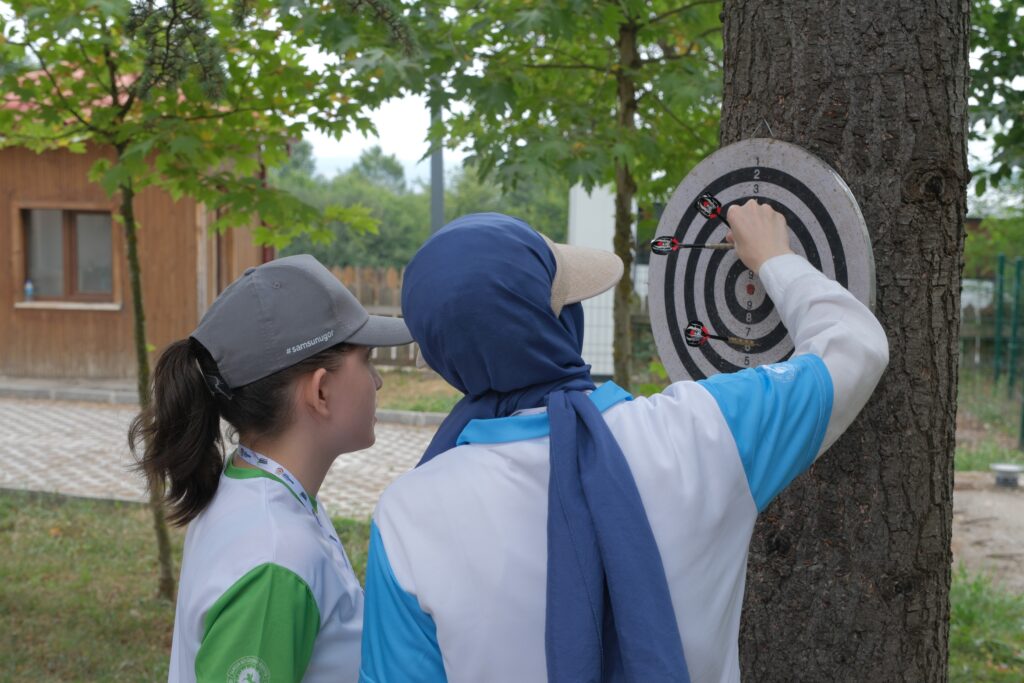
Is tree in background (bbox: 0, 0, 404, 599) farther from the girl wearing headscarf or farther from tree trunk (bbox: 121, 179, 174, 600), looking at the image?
the girl wearing headscarf

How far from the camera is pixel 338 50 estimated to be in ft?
13.8

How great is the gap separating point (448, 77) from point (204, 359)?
10.1 feet

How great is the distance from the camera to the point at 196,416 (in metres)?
1.90

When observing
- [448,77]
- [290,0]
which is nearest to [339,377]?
[290,0]

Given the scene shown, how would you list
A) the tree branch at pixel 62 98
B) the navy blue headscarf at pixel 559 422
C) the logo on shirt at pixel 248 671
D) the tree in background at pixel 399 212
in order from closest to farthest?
the navy blue headscarf at pixel 559 422
the logo on shirt at pixel 248 671
the tree branch at pixel 62 98
the tree in background at pixel 399 212

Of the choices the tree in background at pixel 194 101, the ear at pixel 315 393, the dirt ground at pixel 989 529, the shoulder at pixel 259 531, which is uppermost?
the tree in background at pixel 194 101

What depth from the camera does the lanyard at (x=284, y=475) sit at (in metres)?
1.84

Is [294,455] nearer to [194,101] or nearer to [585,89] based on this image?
[194,101]

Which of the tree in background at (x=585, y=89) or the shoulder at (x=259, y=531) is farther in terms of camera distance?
the tree in background at (x=585, y=89)

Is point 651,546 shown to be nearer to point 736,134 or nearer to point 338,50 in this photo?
point 736,134

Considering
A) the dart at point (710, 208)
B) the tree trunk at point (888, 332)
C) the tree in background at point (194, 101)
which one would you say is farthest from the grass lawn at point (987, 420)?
the dart at point (710, 208)

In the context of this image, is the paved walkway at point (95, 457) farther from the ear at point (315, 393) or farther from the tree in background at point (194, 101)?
the ear at point (315, 393)

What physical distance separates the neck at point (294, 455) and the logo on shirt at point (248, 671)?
0.45m

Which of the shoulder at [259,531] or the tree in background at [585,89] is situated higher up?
the tree in background at [585,89]
